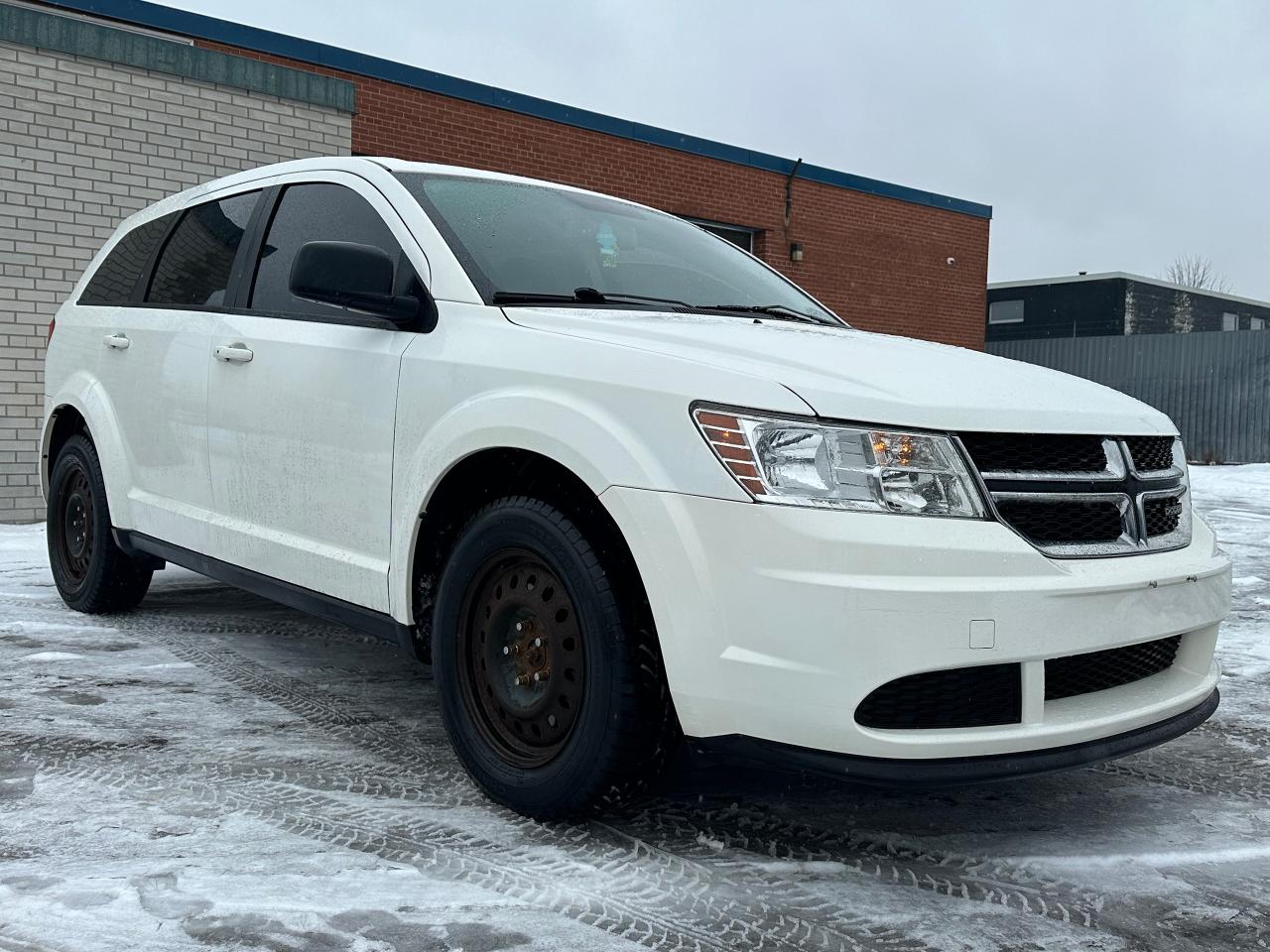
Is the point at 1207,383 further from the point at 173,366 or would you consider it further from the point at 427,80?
the point at 173,366

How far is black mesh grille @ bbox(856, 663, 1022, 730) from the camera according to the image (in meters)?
2.70

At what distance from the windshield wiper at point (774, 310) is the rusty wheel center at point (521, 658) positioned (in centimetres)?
127

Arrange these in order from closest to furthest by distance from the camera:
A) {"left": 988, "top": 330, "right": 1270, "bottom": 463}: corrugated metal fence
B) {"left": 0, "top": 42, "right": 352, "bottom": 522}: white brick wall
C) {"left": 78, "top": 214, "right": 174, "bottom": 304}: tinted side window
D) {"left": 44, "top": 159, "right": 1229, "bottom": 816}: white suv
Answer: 1. {"left": 44, "top": 159, "right": 1229, "bottom": 816}: white suv
2. {"left": 78, "top": 214, "right": 174, "bottom": 304}: tinted side window
3. {"left": 0, "top": 42, "right": 352, "bottom": 522}: white brick wall
4. {"left": 988, "top": 330, "right": 1270, "bottom": 463}: corrugated metal fence

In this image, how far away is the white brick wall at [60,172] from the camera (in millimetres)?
9281

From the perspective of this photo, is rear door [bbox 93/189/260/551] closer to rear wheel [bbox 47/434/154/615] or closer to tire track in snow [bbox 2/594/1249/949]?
rear wheel [bbox 47/434/154/615]

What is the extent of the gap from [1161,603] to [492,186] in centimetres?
252

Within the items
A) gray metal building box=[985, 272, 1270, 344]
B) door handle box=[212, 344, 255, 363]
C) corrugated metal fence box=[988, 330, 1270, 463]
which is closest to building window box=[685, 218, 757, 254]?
corrugated metal fence box=[988, 330, 1270, 463]

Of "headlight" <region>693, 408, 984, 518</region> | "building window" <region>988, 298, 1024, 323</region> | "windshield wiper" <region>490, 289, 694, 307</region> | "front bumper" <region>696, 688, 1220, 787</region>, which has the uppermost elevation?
"building window" <region>988, 298, 1024, 323</region>

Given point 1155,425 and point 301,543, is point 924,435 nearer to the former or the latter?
point 1155,425

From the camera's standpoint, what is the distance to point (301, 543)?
3984 mm

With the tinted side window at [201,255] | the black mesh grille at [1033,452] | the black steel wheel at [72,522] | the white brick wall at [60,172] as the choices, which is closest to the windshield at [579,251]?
the tinted side window at [201,255]

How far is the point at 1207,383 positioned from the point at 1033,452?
22.2 metres

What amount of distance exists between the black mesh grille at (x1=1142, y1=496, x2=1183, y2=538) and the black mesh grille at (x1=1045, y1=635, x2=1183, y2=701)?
0.92 ft

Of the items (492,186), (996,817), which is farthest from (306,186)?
(996,817)
